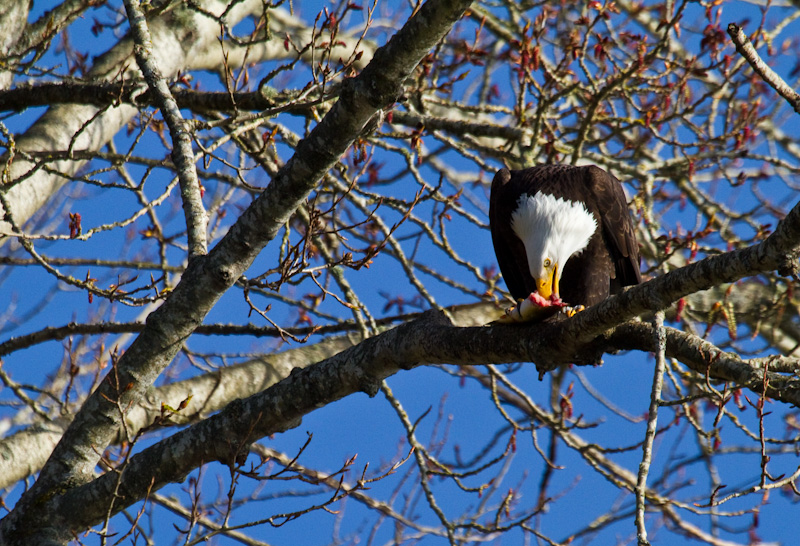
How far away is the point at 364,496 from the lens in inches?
189

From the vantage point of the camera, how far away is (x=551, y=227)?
3625mm

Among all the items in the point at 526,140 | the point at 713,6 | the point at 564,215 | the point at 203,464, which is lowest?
the point at 203,464

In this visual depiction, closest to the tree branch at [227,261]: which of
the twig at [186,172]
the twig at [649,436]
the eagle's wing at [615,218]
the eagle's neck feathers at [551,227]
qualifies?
the twig at [186,172]

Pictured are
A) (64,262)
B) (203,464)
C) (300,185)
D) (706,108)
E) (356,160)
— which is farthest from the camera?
(706,108)

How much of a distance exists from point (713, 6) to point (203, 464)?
12.3 ft

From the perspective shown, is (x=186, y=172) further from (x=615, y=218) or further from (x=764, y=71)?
(x=615, y=218)

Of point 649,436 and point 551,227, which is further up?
point 551,227

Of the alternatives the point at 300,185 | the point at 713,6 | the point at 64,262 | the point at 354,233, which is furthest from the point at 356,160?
the point at 713,6

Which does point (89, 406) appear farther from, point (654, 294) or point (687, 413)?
point (687, 413)

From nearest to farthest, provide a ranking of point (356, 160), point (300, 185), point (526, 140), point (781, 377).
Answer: point (781, 377) → point (300, 185) → point (356, 160) → point (526, 140)

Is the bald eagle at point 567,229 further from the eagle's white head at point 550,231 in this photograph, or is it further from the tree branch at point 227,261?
the tree branch at point 227,261

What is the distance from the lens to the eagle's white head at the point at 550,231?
349 centimetres

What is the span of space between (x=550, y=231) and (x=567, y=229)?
9 centimetres

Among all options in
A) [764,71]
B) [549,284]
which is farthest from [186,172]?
[764,71]
